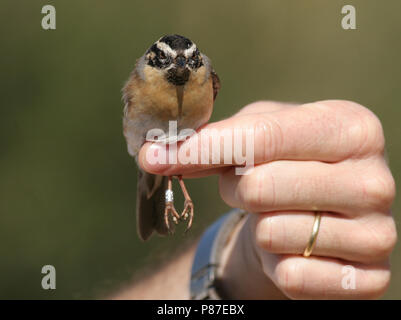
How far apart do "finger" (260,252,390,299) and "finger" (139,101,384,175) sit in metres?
0.30

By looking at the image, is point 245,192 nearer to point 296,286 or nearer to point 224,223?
point 296,286

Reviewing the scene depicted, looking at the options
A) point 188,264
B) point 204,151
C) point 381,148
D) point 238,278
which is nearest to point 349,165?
point 381,148

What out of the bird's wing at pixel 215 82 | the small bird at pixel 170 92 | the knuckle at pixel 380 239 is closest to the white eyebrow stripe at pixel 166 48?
the small bird at pixel 170 92

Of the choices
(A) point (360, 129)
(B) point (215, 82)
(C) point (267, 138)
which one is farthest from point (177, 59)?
(A) point (360, 129)

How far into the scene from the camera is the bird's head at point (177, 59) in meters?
1.69

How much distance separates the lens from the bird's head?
5.54ft

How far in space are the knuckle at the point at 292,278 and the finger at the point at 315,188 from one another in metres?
0.16

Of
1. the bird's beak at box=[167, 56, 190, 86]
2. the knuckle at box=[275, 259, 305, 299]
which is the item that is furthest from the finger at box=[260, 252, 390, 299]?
the bird's beak at box=[167, 56, 190, 86]

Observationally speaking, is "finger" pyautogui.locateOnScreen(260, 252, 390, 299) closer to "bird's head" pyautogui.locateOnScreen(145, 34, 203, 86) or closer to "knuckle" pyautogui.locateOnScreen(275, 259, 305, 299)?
"knuckle" pyautogui.locateOnScreen(275, 259, 305, 299)

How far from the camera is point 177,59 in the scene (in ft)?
5.54

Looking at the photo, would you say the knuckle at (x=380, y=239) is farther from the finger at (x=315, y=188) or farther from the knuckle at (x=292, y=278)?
the knuckle at (x=292, y=278)

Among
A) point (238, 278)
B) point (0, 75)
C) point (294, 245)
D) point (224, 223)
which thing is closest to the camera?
point (294, 245)

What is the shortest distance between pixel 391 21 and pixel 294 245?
3349mm

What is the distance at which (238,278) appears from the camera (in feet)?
5.95
